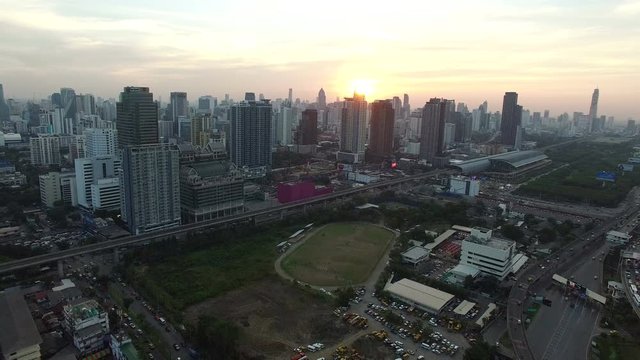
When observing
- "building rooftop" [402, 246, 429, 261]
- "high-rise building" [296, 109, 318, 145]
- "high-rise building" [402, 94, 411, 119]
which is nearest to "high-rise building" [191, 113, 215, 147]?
"high-rise building" [296, 109, 318, 145]

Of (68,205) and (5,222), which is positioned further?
(68,205)

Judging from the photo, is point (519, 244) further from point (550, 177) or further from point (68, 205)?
point (68, 205)

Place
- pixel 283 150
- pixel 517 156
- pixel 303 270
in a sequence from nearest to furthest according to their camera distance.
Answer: pixel 303 270 < pixel 517 156 < pixel 283 150

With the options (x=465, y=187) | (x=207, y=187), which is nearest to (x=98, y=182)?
(x=207, y=187)

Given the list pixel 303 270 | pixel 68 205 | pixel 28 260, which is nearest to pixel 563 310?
pixel 303 270

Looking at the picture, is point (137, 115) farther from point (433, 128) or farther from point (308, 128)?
point (433, 128)

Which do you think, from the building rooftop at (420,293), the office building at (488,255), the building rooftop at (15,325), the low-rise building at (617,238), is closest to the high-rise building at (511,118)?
the low-rise building at (617,238)

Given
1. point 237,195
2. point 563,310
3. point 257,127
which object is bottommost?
point 563,310

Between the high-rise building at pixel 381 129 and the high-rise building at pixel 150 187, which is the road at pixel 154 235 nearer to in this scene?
the high-rise building at pixel 150 187
